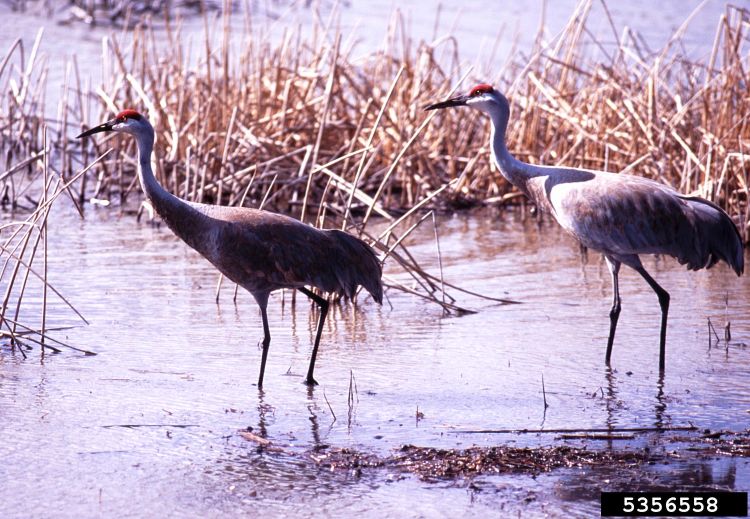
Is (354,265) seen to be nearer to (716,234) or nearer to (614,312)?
(614,312)

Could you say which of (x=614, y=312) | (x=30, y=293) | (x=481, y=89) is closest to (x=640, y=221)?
(x=614, y=312)

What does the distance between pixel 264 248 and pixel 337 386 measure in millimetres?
711

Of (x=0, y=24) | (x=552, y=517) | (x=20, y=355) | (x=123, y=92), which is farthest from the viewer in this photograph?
(x=0, y=24)

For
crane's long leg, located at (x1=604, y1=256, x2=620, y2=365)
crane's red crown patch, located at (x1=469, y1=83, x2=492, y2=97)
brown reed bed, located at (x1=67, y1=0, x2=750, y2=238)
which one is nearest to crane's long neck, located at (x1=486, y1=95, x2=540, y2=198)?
crane's red crown patch, located at (x1=469, y1=83, x2=492, y2=97)

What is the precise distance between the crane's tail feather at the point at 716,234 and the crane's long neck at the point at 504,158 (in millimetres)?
838

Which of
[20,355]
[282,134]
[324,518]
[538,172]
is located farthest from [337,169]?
[324,518]

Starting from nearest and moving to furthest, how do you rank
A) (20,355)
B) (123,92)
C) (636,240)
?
(20,355) < (636,240) < (123,92)

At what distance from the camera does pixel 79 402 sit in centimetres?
507

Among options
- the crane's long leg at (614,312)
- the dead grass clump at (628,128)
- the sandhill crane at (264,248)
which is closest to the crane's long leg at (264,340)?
the sandhill crane at (264,248)

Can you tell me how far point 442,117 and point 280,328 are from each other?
4.09 meters

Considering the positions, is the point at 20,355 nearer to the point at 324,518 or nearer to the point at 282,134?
the point at 324,518

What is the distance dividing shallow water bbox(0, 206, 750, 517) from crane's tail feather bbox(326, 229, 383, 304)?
14.6 inches

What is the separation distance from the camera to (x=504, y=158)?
6715 millimetres

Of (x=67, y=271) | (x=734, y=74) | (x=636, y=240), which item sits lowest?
(x=67, y=271)
